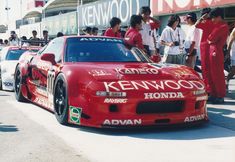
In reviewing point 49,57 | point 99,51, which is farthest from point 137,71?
point 49,57

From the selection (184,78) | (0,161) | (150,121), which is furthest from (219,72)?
(0,161)

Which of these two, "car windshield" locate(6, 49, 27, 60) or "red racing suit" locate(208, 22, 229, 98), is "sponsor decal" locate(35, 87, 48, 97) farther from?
"car windshield" locate(6, 49, 27, 60)

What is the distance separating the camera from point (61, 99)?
6.06 meters

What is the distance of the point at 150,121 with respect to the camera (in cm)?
539

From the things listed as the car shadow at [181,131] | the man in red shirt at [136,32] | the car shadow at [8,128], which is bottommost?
the car shadow at [8,128]

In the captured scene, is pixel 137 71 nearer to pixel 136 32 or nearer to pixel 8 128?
pixel 8 128

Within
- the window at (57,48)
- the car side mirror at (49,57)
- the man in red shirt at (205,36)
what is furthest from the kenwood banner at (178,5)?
the car side mirror at (49,57)

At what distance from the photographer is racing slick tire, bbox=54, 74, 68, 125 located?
579cm

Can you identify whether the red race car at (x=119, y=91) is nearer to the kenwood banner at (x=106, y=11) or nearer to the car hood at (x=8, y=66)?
the car hood at (x=8, y=66)

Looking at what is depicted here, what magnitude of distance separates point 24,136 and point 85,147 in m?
0.99

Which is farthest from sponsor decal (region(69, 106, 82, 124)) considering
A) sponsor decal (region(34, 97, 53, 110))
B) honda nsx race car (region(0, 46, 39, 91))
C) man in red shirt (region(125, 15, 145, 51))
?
honda nsx race car (region(0, 46, 39, 91))

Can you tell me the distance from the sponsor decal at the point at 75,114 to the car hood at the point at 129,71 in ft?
1.36

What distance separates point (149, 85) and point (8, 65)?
610 centimetres

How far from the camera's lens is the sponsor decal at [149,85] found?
5.31 m
